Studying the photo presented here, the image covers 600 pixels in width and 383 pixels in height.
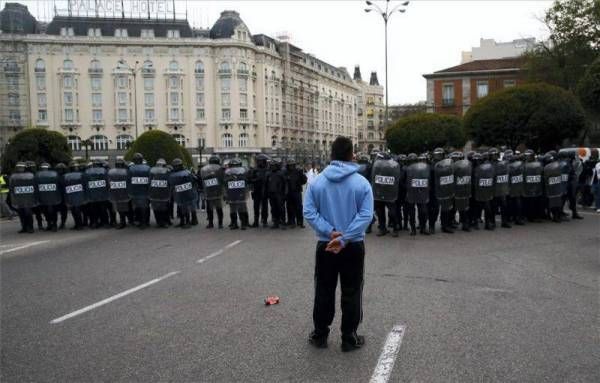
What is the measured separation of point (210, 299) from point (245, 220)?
8.06 meters

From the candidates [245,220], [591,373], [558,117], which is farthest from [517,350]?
[558,117]

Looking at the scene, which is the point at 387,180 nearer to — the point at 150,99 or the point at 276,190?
the point at 276,190

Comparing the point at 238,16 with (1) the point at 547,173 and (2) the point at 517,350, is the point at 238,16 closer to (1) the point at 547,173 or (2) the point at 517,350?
(1) the point at 547,173

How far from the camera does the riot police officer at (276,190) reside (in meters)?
15.1

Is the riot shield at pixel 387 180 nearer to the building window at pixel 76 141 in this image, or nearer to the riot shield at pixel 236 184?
the riot shield at pixel 236 184

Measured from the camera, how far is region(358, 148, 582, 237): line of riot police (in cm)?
1345

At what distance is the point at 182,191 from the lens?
15.6m

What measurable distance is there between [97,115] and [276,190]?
83.7 m

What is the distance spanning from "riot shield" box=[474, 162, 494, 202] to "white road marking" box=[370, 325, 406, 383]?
877 centimetres

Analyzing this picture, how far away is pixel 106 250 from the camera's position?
39.2ft

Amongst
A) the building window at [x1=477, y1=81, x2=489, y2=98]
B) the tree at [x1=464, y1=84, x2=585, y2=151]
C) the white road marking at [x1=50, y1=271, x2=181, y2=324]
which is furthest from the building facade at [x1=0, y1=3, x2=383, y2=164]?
the white road marking at [x1=50, y1=271, x2=181, y2=324]

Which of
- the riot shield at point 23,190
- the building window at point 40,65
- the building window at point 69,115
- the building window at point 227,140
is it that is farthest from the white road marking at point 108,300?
the building window at point 40,65

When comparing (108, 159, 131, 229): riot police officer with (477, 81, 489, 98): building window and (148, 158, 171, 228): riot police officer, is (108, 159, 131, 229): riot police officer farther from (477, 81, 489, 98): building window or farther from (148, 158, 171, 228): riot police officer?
(477, 81, 489, 98): building window

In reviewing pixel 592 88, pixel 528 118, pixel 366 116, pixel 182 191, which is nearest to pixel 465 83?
pixel 528 118
